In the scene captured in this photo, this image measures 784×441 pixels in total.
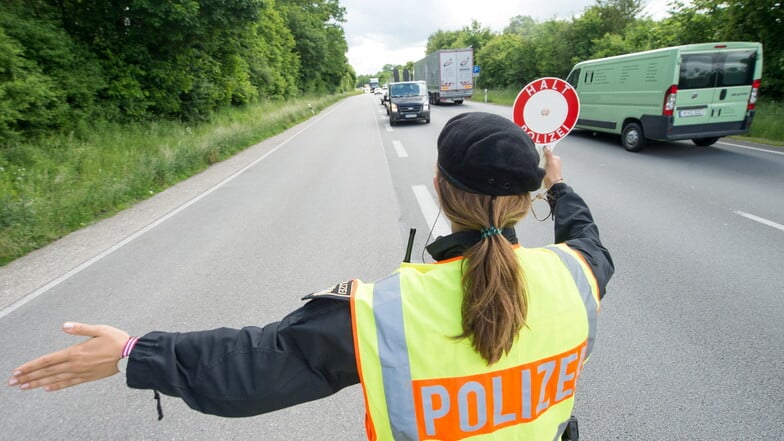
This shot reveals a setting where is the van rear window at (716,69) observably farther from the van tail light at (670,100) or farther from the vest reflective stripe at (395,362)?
the vest reflective stripe at (395,362)

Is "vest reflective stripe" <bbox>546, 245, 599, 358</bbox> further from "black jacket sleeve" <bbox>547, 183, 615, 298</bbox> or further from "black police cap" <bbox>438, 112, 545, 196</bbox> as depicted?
"black police cap" <bbox>438, 112, 545, 196</bbox>

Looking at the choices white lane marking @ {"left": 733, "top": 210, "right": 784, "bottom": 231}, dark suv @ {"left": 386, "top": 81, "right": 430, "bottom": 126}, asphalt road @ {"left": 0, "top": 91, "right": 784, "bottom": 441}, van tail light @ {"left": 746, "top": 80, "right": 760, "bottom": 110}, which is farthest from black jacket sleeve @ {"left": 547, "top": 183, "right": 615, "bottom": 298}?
dark suv @ {"left": 386, "top": 81, "right": 430, "bottom": 126}

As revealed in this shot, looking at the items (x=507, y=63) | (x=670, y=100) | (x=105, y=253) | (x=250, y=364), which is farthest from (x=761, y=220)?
(x=507, y=63)

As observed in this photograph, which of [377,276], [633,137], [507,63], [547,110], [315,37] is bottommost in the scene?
[377,276]

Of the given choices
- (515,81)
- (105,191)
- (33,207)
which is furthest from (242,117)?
(515,81)

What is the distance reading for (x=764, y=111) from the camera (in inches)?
466

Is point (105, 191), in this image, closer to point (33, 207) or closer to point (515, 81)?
point (33, 207)

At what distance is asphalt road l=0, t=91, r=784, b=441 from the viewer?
261 cm

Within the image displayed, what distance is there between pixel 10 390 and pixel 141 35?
14.5m

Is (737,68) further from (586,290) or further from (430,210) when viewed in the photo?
(586,290)

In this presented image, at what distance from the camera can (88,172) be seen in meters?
9.26

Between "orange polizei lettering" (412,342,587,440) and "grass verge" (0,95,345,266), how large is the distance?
6808mm

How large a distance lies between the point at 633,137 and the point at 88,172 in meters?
12.6

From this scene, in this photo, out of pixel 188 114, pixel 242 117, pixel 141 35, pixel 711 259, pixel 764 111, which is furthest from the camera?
pixel 242 117
